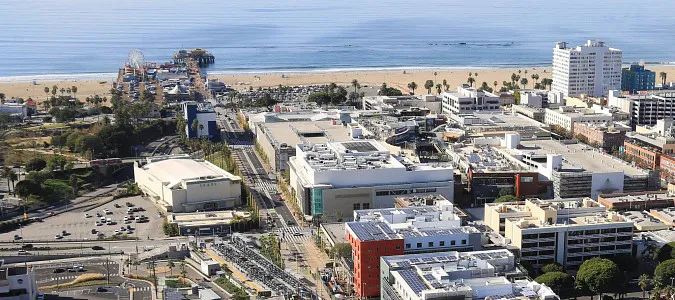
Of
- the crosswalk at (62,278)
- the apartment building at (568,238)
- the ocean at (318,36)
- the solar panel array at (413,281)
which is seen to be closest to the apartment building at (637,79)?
the ocean at (318,36)

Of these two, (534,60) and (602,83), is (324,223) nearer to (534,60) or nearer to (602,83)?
(602,83)

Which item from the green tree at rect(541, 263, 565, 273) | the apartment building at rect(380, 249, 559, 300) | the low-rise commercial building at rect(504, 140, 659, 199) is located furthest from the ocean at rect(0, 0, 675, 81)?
the apartment building at rect(380, 249, 559, 300)

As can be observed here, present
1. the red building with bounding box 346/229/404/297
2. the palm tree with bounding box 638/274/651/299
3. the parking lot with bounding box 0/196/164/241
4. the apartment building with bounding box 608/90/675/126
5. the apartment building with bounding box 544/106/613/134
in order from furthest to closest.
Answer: the apartment building with bounding box 608/90/675/126 < the apartment building with bounding box 544/106/613/134 < the parking lot with bounding box 0/196/164/241 < the red building with bounding box 346/229/404/297 < the palm tree with bounding box 638/274/651/299

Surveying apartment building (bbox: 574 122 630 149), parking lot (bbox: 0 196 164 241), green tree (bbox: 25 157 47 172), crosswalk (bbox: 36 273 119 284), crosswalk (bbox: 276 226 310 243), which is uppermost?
apartment building (bbox: 574 122 630 149)

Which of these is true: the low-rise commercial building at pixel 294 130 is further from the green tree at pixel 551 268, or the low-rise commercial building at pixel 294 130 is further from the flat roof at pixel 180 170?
the green tree at pixel 551 268

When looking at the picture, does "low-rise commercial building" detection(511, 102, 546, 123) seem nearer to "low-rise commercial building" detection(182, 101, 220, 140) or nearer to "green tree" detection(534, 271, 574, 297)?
"low-rise commercial building" detection(182, 101, 220, 140)

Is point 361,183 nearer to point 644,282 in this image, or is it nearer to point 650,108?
point 644,282

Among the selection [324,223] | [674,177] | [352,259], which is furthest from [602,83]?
[352,259]
